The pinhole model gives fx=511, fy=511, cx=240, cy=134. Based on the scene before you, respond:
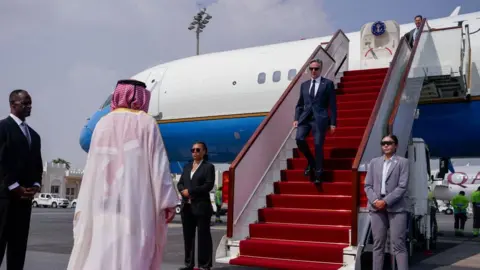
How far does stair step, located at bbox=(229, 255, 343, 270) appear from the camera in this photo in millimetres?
5489

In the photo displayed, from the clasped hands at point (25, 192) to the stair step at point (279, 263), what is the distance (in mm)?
2440

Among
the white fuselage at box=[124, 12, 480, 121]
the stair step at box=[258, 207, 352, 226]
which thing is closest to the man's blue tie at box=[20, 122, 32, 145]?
the stair step at box=[258, 207, 352, 226]

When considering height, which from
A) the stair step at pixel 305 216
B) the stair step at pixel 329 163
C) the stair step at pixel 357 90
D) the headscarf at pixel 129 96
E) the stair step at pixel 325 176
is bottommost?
the stair step at pixel 305 216

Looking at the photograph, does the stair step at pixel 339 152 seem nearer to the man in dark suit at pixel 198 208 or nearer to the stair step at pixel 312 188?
the stair step at pixel 312 188

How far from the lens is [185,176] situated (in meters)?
6.49

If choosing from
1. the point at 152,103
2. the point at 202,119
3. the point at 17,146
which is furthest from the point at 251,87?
the point at 17,146

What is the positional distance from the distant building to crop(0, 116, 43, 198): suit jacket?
55.1 meters

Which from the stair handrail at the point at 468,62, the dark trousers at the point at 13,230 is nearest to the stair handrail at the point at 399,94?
the stair handrail at the point at 468,62

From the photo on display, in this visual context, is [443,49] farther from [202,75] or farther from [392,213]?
[202,75]

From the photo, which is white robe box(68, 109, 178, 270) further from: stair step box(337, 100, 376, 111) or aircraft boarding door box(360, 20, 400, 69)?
aircraft boarding door box(360, 20, 400, 69)

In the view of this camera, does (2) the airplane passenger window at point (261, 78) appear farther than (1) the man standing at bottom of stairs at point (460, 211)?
No

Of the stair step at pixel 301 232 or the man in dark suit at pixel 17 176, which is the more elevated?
the man in dark suit at pixel 17 176

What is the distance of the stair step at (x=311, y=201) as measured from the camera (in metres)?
6.38

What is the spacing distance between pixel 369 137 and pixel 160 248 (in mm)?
3670
